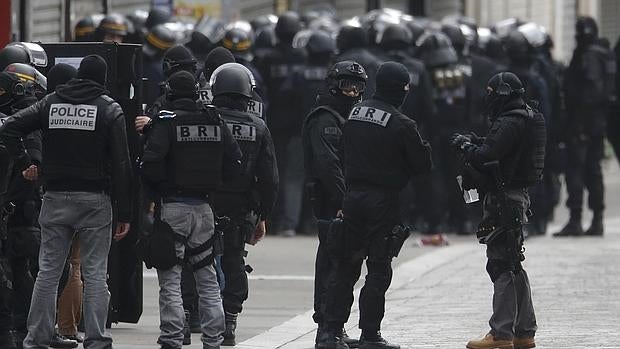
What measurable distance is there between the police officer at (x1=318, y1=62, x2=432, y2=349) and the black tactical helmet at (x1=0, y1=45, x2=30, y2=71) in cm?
221

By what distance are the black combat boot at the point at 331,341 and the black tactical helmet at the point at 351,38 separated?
27.6 feet

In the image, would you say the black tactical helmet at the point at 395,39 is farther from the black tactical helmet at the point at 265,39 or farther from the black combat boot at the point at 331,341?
the black combat boot at the point at 331,341

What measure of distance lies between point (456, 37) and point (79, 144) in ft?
36.6

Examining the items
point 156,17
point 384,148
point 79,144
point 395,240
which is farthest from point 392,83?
point 156,17

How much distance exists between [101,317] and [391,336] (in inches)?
94.1

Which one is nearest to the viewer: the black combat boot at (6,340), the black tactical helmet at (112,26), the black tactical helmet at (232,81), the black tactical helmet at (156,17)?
the black combat boot at (6,340)

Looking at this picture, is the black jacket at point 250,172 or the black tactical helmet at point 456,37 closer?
the black jacket at point 250,172

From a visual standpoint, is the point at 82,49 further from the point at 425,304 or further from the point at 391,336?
the point at 425,304

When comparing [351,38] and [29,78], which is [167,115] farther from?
[351,38]

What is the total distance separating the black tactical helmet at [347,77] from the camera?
39.2 feet

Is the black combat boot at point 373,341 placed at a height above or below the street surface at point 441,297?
above

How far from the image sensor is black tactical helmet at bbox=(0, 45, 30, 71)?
12.1 metres

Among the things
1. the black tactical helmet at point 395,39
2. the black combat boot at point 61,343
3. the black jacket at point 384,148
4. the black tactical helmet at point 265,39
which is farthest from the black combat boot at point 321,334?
the black tactical helmet at point 265,39

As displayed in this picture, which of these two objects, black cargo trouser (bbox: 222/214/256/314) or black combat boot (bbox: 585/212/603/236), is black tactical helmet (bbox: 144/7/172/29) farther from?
black cargo trouser (bbox: 222/214/256/314)
